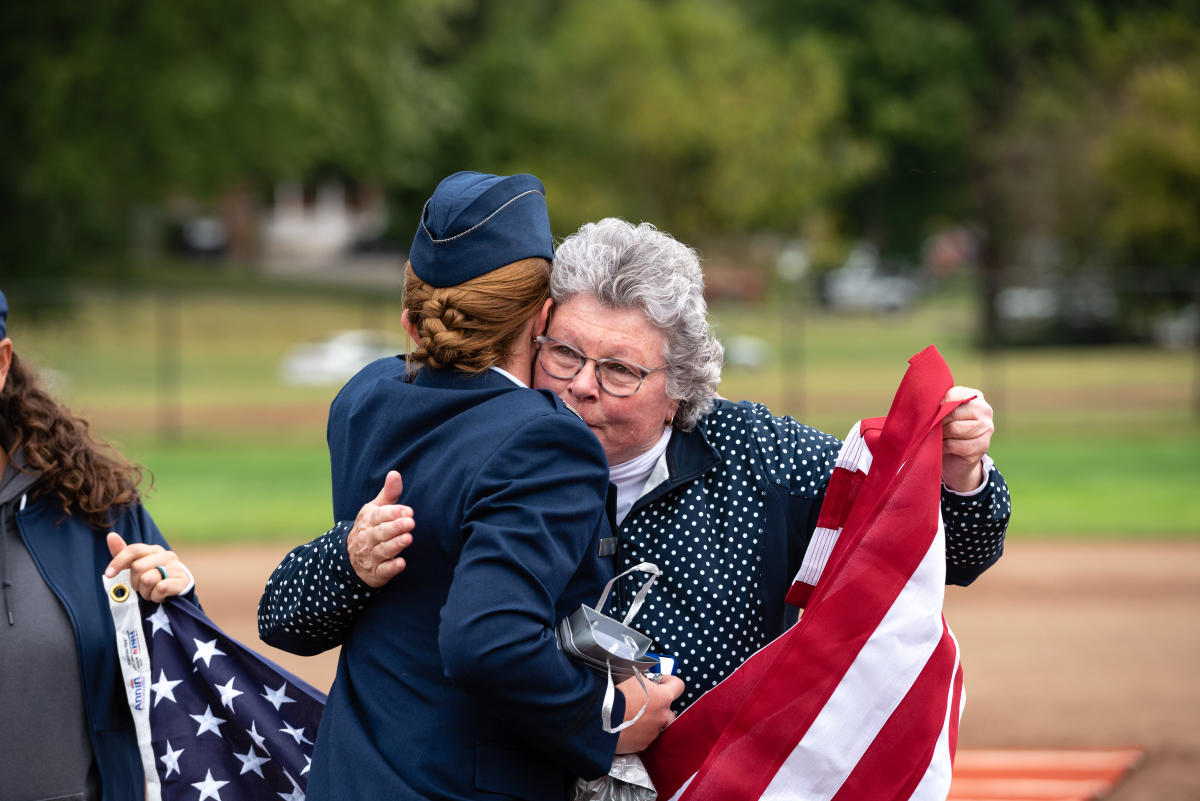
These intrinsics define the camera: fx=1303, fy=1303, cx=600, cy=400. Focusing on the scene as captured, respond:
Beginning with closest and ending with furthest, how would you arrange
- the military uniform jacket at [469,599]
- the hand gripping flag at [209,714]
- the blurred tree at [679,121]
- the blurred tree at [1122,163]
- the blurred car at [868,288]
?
the military uniform jacket at [469,599], the hand gripping flag at [209,714], the blurred tree at [1122,163], the blurred tree at [679,121], the blurred car at [868,288]

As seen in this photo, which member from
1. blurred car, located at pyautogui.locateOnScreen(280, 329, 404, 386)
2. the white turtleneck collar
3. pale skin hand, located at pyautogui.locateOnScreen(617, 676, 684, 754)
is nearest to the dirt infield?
the white turtleneck collar

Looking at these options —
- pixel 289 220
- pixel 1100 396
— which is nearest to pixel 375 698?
pixel 1100 396

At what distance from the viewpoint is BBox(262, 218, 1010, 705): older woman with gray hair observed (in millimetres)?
2422

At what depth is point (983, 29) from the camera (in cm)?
4553

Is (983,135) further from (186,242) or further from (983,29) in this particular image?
(186,242)

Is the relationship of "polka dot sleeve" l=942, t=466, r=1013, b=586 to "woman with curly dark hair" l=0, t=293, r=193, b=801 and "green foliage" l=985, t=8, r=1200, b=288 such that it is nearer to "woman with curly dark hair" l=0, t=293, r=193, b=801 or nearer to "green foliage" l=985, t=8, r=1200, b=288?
"woman with curly dark hair" l=0, t=293, r=193, b=801

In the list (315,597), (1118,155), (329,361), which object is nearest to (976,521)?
(315,597)

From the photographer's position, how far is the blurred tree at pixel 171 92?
25.4m

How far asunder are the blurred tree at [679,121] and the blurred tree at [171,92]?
5.39 m

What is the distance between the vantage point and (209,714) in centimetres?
277

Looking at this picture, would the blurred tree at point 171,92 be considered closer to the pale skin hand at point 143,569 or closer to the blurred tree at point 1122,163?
the blurred tree at point 1122,163

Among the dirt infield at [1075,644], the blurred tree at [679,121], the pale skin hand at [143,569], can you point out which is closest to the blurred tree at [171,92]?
the blurred tree at [679,121]

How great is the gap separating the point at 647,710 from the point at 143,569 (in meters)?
1.12

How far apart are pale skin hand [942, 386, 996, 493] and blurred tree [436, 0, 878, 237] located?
28.4m
